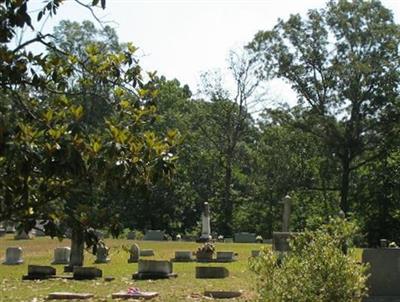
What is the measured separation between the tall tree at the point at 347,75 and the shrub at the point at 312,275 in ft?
121

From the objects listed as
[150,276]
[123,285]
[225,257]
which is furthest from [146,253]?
[123,285]

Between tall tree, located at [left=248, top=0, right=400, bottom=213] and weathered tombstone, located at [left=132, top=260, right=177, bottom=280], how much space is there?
29.3 meters

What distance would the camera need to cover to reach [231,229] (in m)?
56.5

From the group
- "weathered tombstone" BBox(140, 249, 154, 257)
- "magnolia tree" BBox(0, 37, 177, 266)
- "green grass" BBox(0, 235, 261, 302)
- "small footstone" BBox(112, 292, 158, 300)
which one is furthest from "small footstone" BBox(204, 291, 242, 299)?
"weathered tombstone" BBox(140, 249, 154, 257)

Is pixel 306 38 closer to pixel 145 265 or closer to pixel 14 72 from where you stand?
pixel 145 265

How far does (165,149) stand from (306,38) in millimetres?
43168

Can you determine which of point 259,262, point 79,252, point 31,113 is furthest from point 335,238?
point 79,252

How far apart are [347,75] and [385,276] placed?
108ft

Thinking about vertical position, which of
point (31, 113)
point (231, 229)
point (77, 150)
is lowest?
point (77, 150)

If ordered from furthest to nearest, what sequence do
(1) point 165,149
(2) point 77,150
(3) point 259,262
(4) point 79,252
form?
(4) point 79,252 → (3) point 259,262 → (1) point 165,149 → (2) point 77,150

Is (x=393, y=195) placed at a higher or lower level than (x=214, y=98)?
lower

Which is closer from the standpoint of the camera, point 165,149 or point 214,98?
point 165,149

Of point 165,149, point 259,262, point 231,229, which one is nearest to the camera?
point 165,149

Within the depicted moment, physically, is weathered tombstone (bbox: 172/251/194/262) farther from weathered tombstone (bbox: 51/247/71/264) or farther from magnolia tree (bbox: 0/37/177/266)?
magnolia tree (bbox: 0/37/177/266)
